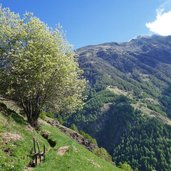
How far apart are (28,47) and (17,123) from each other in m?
11.2

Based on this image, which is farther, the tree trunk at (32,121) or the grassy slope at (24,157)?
the tree trunk at (32,121)

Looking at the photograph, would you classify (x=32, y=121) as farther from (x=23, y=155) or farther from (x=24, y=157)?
(x=24, y=157)

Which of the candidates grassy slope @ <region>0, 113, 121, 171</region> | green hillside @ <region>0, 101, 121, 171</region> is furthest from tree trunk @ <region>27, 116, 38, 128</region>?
grassy slope @ <region>0, 113, 121, 171</region>

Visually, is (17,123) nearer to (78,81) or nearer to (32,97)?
(32,97)

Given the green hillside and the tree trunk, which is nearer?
the green hillside

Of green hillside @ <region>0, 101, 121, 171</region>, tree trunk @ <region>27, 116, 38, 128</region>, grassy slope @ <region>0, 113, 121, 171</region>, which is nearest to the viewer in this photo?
grassy slope @ <region>0, 113, 121, 171</region>

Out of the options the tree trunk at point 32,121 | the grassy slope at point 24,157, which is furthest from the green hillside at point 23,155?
the tree trunk at point 32,121

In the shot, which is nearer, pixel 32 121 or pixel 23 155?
pixel 23 155

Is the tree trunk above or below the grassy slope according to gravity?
above

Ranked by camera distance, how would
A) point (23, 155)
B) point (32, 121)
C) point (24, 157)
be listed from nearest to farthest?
point (24, 157)
point (23, 155)
point (32, 121)

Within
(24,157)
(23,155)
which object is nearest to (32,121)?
(23,155)

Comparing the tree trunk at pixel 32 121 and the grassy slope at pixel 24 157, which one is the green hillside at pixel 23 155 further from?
the tree trunk at pixel 32 121

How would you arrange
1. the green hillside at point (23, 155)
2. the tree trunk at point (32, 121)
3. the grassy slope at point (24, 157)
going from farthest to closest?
the tree trunk at point (32, 121), the green hillside at point (23, 155), the grassy slope at point (24, 157)

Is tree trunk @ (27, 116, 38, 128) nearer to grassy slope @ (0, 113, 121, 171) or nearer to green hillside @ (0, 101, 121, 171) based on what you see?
green hillside @ (0, 101, 121, 171)
